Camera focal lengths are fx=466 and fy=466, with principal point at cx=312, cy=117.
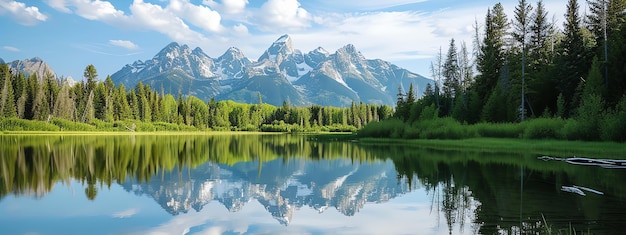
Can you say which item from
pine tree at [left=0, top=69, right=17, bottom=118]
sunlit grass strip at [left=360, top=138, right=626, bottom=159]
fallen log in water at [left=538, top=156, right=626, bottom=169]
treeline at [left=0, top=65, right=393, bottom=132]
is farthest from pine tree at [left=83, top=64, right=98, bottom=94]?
fallen log in water at [left=538, top=156, right=626, bottom=169]

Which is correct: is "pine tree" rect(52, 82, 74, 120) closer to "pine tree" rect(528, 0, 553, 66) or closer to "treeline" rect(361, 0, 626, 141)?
"treeline" rect(361, 0, 626, 141)

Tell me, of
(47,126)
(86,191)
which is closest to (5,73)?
(47,126)

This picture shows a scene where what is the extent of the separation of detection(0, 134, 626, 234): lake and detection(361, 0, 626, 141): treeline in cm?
1468

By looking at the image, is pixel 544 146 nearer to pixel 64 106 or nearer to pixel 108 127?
pixel 108 127

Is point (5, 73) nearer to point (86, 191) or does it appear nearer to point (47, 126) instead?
point (47, 126)

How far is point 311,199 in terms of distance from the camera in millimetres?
18203

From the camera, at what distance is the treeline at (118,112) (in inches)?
3989

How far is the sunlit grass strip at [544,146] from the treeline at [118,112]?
168 feet

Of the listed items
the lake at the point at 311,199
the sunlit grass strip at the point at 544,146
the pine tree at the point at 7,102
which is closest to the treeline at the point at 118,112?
the pine tree at the point at 7,102

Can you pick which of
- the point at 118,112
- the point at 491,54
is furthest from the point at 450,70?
the point at 118,112

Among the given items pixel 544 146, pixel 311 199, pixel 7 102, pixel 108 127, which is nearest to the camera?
pixel 311 199

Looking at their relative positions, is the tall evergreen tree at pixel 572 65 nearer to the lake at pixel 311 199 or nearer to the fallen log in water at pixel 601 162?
the fallen log in water at pixel 601 162

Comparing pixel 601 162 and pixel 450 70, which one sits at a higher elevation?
pixel 450 70

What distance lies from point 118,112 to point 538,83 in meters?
109
